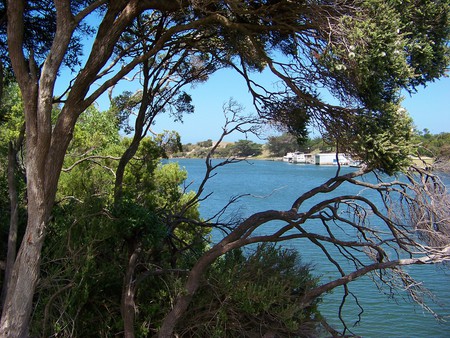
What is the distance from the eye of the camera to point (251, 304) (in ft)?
20.5

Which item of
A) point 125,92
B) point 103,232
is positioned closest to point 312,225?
point 125,92

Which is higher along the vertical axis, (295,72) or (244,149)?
(295,72)

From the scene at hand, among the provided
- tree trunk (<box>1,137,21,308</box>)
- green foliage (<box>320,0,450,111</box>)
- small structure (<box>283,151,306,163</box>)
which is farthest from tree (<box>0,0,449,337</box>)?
small structure (<box>283,151,306,163</box>)

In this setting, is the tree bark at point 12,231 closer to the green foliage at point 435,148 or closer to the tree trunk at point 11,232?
the tree trunk at point 11,232

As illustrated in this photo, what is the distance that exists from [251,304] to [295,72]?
2969 millimetres

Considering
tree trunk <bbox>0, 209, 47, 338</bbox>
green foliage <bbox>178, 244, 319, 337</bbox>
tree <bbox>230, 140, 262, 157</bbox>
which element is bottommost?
green foliage <bbox>178, 244, 319, 337</bbox>

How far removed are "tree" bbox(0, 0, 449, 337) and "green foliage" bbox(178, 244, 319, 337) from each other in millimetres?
521

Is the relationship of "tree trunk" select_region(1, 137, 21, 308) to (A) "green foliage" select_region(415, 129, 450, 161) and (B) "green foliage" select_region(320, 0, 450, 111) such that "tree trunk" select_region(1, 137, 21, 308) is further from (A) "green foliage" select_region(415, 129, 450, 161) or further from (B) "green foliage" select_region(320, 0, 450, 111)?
(A) "green foliage" select_region(415, 129, 450, 161)

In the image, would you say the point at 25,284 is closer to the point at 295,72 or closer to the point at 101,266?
the point at 101,266

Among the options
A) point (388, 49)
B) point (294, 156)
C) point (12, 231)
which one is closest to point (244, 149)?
point (12, 231)

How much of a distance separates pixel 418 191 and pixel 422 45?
1.83 m

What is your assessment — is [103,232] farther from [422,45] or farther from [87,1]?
[422,45]

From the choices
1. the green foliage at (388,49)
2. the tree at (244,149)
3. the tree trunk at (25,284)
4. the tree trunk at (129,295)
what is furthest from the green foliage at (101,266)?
the green foliage at (388,49)

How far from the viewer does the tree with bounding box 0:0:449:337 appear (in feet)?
14.4
